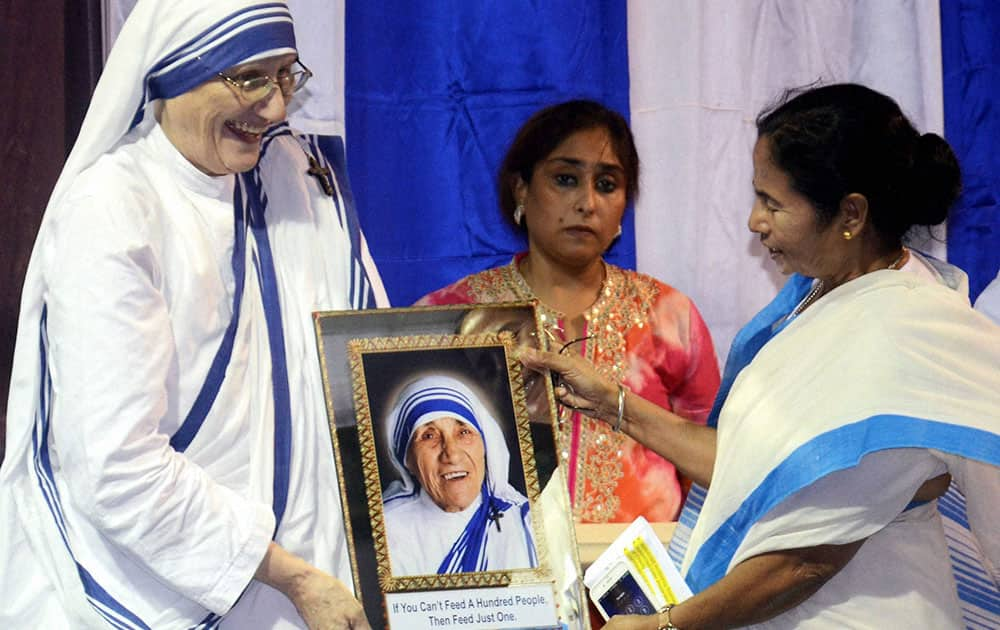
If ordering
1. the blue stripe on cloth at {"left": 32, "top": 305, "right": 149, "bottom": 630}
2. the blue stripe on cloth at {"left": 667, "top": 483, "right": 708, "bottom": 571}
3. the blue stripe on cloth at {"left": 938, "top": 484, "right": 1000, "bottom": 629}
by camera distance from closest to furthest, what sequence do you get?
the blue stripe on cloth at {"left": 32, "top": 305, "right": 149, "bottom": 630}, the blue stripe on cloth at {"left": 938, "top": 484, "right": 1000, "bottom": 629}, the blue stripe on cloth at {"left": 667, "top": 483, "right": 708, "bottom": 571}

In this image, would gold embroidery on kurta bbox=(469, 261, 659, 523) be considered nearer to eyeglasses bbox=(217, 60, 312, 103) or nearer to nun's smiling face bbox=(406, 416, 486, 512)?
nun's smiling face bbox=(406, 416, 486, 512)

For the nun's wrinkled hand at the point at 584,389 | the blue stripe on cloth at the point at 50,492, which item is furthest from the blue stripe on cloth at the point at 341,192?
the blue stripe on cloth at the point at 50,492

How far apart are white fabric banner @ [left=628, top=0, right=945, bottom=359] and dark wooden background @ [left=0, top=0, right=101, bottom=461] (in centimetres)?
152

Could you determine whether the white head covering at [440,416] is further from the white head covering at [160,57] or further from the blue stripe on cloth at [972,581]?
the blue stripe on cloth at [972,581]

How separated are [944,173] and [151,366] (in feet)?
4.30

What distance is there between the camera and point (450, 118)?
354cm

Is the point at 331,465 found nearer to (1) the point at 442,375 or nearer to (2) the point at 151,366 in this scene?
(1) the point at 442,375

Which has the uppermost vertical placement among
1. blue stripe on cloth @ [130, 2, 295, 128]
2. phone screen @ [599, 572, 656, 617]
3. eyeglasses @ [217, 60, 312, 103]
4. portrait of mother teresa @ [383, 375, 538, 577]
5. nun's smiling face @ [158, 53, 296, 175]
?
blue stripe on cloth @ [130, 2, 295, 128]

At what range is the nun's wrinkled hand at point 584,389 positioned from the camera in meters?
2.61

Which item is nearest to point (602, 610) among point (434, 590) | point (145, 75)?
point (434, 590)

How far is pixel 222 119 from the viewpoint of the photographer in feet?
7.20

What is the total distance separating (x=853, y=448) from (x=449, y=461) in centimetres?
67

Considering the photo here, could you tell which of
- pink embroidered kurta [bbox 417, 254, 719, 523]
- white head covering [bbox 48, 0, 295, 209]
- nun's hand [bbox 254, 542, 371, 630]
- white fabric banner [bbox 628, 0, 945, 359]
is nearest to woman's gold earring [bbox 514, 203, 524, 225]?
pink embroidered kurta [bbox 417, 254, 719, 523]

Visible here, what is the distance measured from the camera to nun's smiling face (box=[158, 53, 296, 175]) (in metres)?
2.17
